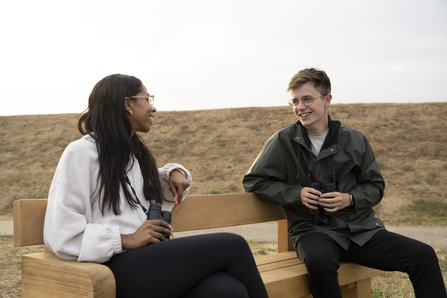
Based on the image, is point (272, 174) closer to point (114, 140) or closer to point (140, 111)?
point (140, 111)

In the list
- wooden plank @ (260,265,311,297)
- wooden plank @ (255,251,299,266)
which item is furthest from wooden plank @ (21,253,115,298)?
wooden plank @ (255,251,299,266)

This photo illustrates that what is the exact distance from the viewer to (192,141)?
2569 centimetres

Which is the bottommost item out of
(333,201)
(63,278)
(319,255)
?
(319,255)

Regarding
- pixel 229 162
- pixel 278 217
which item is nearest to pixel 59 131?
pixel 229 162

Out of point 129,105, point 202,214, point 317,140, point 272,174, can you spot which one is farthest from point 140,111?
point 317,140

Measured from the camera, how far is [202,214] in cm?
311

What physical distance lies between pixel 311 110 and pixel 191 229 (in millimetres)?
1388

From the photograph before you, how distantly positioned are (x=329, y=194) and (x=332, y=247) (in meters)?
0.38

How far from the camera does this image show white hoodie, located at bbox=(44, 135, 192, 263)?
2029mm

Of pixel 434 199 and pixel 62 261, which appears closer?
pixel 62 261

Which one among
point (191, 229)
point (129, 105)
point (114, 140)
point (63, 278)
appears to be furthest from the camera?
point (191, 229)

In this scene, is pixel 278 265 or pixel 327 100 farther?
pixel 327 100

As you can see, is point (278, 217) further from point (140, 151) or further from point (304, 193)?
point (140, 151)

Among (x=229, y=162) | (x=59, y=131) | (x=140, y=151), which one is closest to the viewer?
(x=140, y=151)
